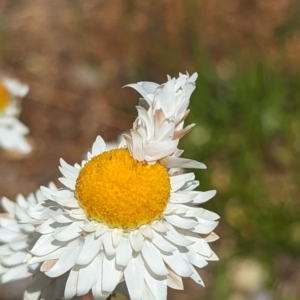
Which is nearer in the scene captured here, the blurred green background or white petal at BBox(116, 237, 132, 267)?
white petal at BBox(116, 237, 132, 267)

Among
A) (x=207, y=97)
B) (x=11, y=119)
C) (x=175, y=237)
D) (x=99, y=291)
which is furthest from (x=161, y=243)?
(x=207, y=97)

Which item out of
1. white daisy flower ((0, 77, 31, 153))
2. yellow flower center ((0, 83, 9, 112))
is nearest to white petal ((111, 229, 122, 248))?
white daisy flower ((0, 77, 31, 153))

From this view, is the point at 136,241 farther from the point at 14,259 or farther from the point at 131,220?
the point at 14,259

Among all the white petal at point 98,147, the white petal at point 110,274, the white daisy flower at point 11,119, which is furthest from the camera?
the white daisy flower at point 11,119

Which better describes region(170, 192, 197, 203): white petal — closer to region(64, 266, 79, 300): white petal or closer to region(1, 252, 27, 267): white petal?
region(64, 266, 79, 300): white petal

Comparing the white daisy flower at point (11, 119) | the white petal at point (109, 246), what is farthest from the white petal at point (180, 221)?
the white daisy flower at point (11, 119)

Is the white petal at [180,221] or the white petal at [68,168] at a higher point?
the white petal at [68,168]

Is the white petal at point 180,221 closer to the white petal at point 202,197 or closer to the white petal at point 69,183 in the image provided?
the white petal at point 202,197
